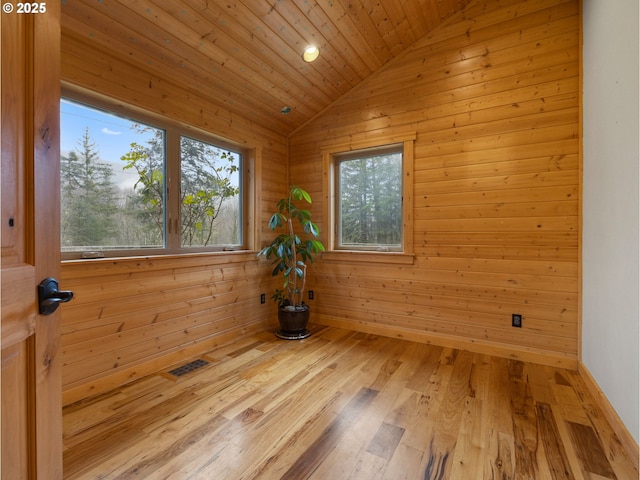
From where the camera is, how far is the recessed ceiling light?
8.54 ft

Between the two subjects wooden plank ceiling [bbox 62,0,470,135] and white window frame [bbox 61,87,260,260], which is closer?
wooden plank ceiling [bbox 62,0,470,135]

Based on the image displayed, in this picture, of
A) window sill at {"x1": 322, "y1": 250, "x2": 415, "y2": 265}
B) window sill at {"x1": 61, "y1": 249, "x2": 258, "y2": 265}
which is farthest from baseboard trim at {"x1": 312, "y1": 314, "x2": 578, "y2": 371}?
window sill at {"x1": 61, "y1": 249, "x2": 258, "y2": 265}

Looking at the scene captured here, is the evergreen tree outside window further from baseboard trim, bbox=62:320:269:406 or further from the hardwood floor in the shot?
baseboard trim, bbox=62:320:269:406

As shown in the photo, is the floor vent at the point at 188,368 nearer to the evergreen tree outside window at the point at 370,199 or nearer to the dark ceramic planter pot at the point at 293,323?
the dark ceramic planter pot at the point at 293,323

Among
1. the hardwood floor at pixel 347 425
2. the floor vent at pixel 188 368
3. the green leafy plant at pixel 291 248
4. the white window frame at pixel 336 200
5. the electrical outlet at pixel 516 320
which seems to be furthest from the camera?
the green leafy plant at pixel 291 248

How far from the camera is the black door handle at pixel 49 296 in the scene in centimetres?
79

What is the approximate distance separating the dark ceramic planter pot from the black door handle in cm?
237

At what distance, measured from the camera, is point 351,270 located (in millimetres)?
3393

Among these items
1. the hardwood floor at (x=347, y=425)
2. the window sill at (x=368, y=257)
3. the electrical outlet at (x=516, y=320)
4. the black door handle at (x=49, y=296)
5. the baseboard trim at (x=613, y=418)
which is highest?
the black door handle at (x=49, y=296)

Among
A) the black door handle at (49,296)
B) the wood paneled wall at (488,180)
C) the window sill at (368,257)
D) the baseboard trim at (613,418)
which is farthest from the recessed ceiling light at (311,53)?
the baseboard trim at (613,418)

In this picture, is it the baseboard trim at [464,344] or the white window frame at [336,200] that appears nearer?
the baseboard trim at [464,344]

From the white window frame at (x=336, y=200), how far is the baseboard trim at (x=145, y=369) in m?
1.36

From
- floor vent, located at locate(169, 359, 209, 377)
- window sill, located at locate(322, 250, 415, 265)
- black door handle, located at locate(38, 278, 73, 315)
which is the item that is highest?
black door handle, located at locate(38, 278, 73, 315)

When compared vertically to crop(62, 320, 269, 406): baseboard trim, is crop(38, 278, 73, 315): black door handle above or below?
above
